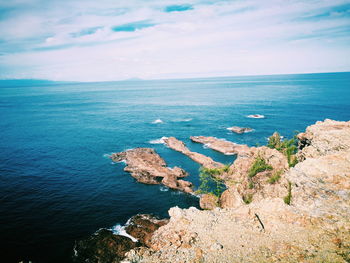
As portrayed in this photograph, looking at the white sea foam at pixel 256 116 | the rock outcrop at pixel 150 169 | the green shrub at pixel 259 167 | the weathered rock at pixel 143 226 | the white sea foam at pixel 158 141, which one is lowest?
the weathered rock at pixel 143 226

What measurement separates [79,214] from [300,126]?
Result: 335ft

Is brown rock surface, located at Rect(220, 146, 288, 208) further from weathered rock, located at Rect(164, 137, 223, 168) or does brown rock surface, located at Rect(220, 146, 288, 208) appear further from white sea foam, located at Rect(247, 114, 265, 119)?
white sea foam, located at Rect(247, 114, 265, 119)

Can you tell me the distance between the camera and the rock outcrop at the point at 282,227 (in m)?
22.0

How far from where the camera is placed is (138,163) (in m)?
67.2

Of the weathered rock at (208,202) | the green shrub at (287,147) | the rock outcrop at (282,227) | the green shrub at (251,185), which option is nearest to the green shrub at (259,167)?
the green shrub at (251,185)

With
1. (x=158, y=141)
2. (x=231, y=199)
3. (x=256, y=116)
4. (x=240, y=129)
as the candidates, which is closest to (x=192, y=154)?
(x=158, y=141)

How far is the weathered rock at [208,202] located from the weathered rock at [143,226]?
34.5 feet

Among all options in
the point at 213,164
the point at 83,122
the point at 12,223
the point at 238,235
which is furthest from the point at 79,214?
the point at 83,122

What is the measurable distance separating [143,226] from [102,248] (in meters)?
8.07

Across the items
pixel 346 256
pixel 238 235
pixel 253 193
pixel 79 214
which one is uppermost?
pixel 346 256

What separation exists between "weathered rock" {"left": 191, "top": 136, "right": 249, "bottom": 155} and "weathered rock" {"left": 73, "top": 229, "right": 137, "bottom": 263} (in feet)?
172

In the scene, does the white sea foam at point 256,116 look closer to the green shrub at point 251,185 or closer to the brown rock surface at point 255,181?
the brown rock surface at point 255,181

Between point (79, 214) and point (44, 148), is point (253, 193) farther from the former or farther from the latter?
point (44, 148)

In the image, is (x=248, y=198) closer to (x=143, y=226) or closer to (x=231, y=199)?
(x=231, y=199)
